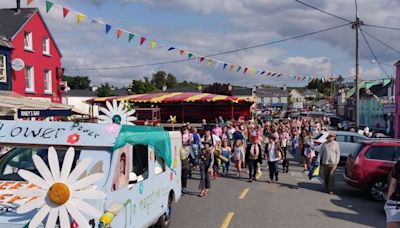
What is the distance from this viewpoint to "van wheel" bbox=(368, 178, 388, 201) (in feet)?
40.9

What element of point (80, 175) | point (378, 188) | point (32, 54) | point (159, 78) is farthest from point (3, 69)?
point (159, 78)

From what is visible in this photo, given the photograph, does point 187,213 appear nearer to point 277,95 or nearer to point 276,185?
point 276,185

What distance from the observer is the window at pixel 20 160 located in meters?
6.02

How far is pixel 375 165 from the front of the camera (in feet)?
40.8

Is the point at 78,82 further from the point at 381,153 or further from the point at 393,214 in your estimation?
the point at 393,214

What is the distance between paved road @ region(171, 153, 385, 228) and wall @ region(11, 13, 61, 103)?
59.9ft

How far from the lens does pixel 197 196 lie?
Result: 12.5 meters

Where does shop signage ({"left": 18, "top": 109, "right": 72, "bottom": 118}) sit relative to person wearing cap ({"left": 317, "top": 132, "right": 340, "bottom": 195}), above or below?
above

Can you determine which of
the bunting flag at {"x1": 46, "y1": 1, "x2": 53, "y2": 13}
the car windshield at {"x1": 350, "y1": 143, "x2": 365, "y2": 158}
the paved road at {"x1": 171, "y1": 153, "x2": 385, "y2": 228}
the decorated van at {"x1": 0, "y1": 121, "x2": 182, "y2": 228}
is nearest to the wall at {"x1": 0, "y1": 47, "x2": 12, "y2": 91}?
the bunting flag at {"x1": 46, "y1": 1, "x2": 53, "y2": 13}

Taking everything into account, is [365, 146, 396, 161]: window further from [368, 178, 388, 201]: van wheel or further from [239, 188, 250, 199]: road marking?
[239, 188, 250, 199]: road marking

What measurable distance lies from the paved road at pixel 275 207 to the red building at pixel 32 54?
18165 millimetres

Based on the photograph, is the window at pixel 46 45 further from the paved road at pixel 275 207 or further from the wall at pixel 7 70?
the paved road at pixel 275 207

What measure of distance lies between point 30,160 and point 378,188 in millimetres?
9372

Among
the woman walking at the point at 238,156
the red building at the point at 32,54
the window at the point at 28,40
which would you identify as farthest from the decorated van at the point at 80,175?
the window at the point at 28,40
